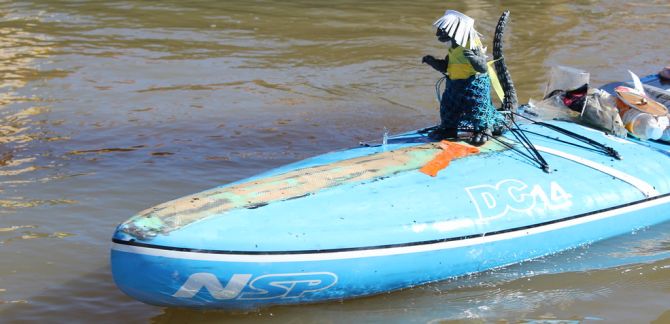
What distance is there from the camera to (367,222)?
16.3 feet

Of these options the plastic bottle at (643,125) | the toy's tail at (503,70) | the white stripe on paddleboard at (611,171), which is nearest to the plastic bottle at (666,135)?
the plastic bottle at (643,125)

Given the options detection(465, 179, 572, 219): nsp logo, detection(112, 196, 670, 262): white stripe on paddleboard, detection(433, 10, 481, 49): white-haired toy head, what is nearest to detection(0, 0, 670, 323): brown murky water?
detection(112, 196, 670, 262): white stripe on paddleboard

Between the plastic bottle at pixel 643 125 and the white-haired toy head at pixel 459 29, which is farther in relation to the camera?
the plastic bottle at pixel 643 125

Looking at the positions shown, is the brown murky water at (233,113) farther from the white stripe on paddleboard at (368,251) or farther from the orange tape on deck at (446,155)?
the orange tape on deck at (446,155)

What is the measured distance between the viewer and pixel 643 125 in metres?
6.52

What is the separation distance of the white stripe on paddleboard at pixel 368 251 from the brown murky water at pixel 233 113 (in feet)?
0.95

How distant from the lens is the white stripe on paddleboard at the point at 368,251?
4.48 meters

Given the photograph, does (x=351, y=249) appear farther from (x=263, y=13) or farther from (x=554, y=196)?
(x=263, y=13)

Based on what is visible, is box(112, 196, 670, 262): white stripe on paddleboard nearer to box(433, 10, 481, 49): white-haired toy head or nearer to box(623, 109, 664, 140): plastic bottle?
box(623, 109, 664, 140): plastic bottle

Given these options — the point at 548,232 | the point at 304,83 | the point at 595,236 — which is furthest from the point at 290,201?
the point at 304,83

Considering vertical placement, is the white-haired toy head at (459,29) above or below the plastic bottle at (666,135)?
above

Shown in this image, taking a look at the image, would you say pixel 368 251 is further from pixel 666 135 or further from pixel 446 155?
pixel 666 135

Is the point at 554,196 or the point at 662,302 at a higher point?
the point at 554,196

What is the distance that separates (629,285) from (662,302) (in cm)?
25
